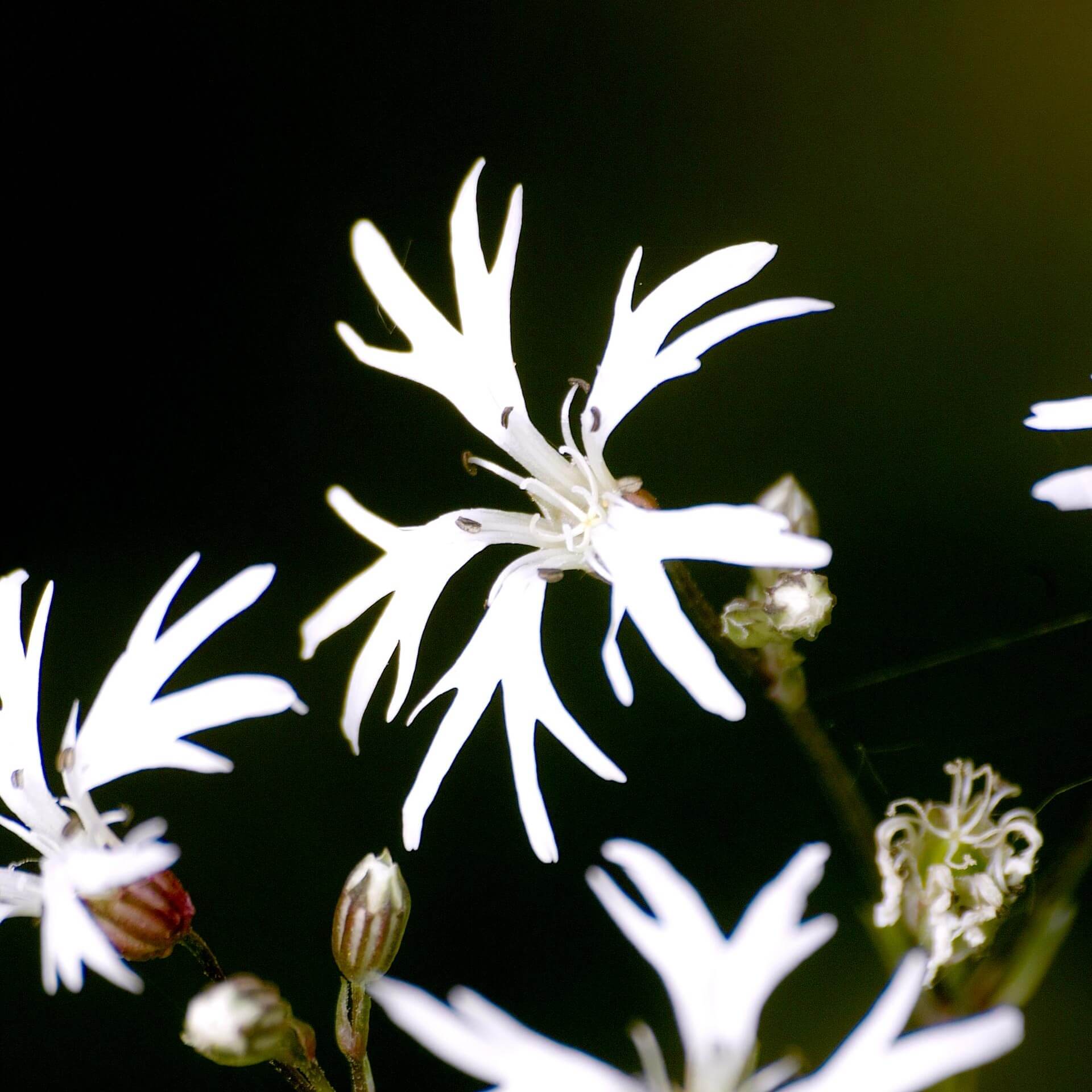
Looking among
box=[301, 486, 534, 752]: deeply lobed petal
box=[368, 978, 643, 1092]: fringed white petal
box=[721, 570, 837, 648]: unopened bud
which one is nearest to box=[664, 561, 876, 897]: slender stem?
box=[721, 570, 837, 648]: unopened bud

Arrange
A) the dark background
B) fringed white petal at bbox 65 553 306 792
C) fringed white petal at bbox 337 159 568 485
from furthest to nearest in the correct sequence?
the dark background < fringed white petal at bbox 337 159 568 485 < fringed white petal at bbox 65 553 306 792

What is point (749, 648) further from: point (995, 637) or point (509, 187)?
point (509, 187)

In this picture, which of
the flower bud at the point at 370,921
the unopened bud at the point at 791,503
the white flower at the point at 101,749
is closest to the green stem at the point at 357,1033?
the flower bud at the point at 370,921

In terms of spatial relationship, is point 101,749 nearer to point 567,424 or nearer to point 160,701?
point 160,701

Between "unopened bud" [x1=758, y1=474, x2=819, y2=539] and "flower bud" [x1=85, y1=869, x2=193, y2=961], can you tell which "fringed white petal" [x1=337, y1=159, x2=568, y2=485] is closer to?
"unopened bud" [x1=758, y1=474, x2=819, y2=539]

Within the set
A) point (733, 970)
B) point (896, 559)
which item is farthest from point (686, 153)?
point (733, 970)
